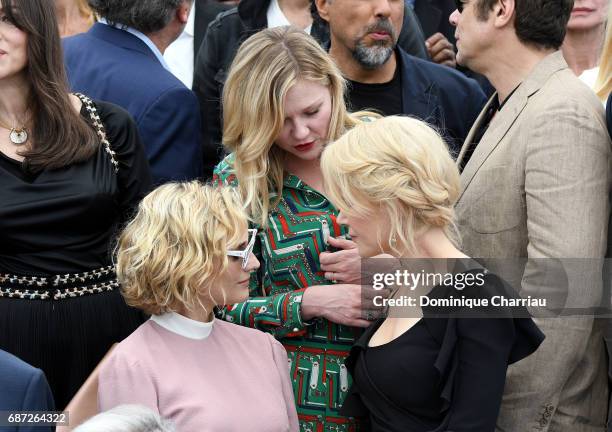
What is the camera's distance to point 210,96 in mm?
5070

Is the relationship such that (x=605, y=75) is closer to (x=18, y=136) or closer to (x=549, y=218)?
(x=549, y=218)

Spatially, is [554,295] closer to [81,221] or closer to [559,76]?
[559,76]

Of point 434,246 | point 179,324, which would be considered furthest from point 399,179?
point 179,324

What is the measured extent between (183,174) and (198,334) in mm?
1207

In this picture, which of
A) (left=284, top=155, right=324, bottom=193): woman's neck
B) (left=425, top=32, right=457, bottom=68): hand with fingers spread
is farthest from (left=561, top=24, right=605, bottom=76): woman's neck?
(left=284, top=155, right=324, bottom=193): woman's neck

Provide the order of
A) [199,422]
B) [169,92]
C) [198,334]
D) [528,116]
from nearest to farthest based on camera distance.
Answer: [199,422] → [198,334] → [528,116] → [169,92]

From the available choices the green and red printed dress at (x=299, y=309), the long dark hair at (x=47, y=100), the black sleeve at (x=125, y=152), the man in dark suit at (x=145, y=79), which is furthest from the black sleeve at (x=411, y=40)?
the long dark hair at (x=47, y=100)

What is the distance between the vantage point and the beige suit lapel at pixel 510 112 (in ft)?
11.2

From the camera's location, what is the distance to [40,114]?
3.54m

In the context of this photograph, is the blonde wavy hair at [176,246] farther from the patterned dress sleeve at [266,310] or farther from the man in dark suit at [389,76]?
the man in dark suit at [389,76]

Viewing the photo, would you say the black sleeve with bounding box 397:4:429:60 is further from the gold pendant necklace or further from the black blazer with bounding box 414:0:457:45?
the gold pendant necklace

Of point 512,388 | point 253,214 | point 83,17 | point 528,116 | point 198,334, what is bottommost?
point 512,388

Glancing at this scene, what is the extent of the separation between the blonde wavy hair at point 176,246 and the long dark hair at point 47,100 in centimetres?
54

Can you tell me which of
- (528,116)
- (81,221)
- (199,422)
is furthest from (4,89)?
(528,116)
